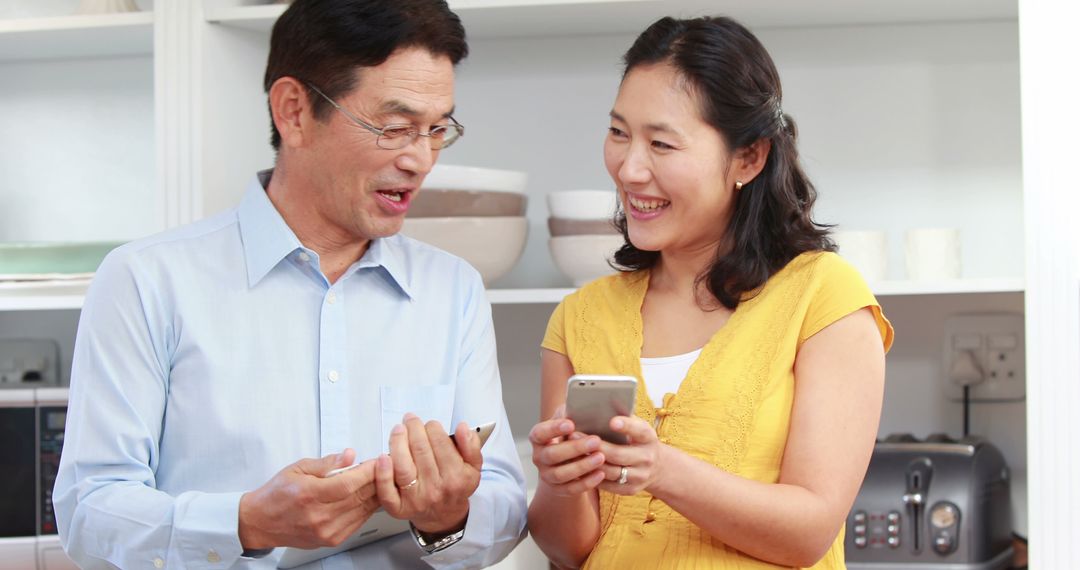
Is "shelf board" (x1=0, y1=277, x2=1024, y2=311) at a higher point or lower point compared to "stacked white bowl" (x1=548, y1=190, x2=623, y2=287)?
lower

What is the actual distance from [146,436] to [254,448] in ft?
0.35

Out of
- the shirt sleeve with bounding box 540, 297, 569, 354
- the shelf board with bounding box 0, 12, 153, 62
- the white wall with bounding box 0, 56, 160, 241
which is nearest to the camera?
the shirt sleeve with bounding box 540, 297, 569, 354

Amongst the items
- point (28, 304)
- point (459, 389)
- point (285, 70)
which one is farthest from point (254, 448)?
point (28, 304)

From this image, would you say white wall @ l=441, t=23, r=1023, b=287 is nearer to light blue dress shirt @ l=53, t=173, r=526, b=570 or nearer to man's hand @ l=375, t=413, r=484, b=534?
light blue dress shirt @ l=53, t=173, r=526, b=570

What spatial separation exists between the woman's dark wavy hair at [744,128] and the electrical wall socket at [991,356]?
75 cm

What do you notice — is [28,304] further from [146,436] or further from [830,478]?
[830,478]

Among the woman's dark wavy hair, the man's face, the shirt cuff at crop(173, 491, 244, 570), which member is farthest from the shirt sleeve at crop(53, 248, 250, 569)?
the woman's dark wavy hair

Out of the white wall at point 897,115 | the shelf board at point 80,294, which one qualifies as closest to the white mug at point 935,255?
the shelf board at point 80,294

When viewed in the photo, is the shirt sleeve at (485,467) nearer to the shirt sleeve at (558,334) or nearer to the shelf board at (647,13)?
the shirt sleeve at (558,334)

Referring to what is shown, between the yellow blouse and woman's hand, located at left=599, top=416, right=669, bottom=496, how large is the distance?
142mm

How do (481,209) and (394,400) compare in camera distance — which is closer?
(394,400)

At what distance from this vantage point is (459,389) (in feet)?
4.23

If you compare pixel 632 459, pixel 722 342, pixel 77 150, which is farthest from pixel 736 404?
pixel 77 150

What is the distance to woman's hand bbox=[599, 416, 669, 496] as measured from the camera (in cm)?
99
